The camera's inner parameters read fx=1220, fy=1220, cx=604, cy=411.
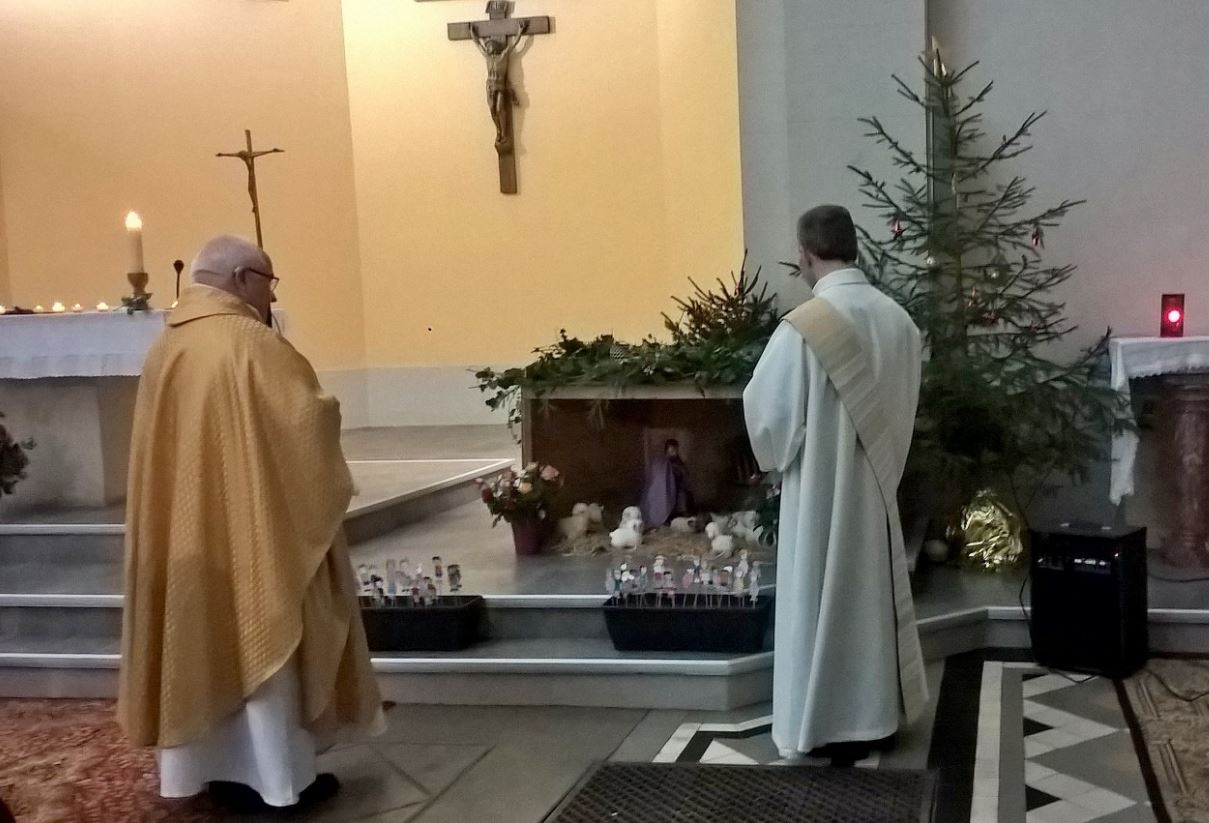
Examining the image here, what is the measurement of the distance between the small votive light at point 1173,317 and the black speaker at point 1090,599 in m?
1.35

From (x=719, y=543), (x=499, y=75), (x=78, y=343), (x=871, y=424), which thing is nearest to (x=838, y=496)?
(x=871, y=424)

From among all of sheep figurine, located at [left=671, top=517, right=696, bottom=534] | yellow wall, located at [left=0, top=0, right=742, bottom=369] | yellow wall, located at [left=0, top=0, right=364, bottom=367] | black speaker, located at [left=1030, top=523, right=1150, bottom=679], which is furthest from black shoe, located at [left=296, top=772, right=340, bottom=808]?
yellow wall, located at [left=0, top=0, right=364, bottom=367]

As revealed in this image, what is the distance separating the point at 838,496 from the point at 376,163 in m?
6.91

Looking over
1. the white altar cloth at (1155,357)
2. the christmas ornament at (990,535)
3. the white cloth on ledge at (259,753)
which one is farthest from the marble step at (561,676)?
the white altar cloth at (1155,357)

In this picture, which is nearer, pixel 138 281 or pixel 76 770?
pixel 76 770

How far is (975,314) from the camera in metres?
5.24

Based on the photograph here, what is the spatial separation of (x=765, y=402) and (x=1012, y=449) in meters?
2.10

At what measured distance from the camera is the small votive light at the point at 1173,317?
530cm

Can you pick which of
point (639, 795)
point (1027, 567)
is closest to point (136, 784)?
point (639, 795)

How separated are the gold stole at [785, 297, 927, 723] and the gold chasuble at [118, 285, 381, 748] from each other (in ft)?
4.56

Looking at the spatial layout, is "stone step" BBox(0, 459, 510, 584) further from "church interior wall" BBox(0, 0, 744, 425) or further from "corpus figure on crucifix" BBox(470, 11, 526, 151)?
"corpus figure on crucifix" BBox(470, 11, 526, 151)

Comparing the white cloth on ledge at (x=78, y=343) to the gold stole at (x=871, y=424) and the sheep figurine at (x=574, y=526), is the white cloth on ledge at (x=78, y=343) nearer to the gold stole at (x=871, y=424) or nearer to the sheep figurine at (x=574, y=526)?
the sheep figurine at (x=574, y=526)

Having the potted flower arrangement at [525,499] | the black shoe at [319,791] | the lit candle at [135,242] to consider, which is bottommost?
the black shoe at [319,791]

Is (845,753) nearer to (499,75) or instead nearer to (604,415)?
(604,415)
